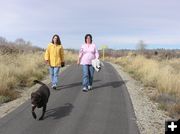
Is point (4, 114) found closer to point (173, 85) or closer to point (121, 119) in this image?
point (121, 119)

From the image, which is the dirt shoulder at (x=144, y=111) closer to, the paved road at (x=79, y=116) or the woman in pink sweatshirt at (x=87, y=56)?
the paved road at (x=79, y=116)

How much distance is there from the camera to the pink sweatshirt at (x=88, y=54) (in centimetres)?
1377

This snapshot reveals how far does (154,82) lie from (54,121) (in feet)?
30.7

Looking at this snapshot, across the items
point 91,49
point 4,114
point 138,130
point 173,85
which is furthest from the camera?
point 173,85

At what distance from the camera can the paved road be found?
323 inches

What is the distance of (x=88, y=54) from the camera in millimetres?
13812

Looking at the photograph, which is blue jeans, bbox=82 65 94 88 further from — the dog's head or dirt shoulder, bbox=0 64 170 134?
the dog's head

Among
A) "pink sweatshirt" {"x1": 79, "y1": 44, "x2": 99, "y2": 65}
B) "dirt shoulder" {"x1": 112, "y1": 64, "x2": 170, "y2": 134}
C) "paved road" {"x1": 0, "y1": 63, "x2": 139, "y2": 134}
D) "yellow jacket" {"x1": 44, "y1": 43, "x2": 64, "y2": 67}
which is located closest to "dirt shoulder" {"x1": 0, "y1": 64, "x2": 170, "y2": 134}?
"dirt shoulder" {"x1": 112, "y1": 64, "x2": 170, "y2": 134}

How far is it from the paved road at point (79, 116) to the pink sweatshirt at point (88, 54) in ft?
4.10

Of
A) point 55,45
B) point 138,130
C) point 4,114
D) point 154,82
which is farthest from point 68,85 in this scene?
point 138,130

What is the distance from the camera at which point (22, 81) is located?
16609mm

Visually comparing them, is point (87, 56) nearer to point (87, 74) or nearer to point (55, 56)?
point (87, 74)

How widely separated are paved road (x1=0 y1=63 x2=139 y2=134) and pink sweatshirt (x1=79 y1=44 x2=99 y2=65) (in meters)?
1.25

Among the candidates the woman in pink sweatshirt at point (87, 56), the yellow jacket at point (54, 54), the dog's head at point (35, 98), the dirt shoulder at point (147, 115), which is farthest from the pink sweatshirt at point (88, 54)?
the dog's head at point (35, 98)
